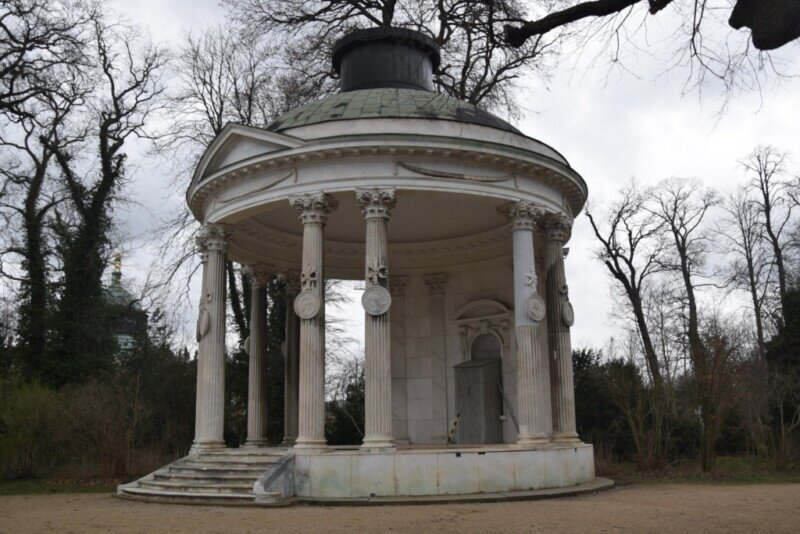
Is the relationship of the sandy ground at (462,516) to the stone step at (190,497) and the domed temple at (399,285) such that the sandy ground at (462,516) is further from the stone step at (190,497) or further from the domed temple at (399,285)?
the domed temple at (399,285)

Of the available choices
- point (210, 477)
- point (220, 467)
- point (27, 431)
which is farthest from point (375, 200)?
point (27, 431)

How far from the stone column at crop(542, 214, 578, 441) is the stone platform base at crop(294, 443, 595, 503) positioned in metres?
A: 3.62

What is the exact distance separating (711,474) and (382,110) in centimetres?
1324

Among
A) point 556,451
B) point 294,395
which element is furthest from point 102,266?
point 556,451

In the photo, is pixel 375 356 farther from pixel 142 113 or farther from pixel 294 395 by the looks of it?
pixel 142 113

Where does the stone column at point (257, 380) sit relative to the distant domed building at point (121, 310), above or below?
below

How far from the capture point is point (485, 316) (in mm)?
23672

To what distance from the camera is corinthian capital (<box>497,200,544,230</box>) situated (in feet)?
60.4

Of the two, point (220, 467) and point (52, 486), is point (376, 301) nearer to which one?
point (220, 467)

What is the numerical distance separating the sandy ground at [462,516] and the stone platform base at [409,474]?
101 centimetres

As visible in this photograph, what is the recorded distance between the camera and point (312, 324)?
668 inches

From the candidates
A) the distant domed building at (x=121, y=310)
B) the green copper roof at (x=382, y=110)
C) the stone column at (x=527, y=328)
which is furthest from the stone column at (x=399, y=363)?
the distant domed building at (x=121, y=310)

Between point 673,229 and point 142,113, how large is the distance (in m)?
26.5

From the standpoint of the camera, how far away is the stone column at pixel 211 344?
18.6 m
